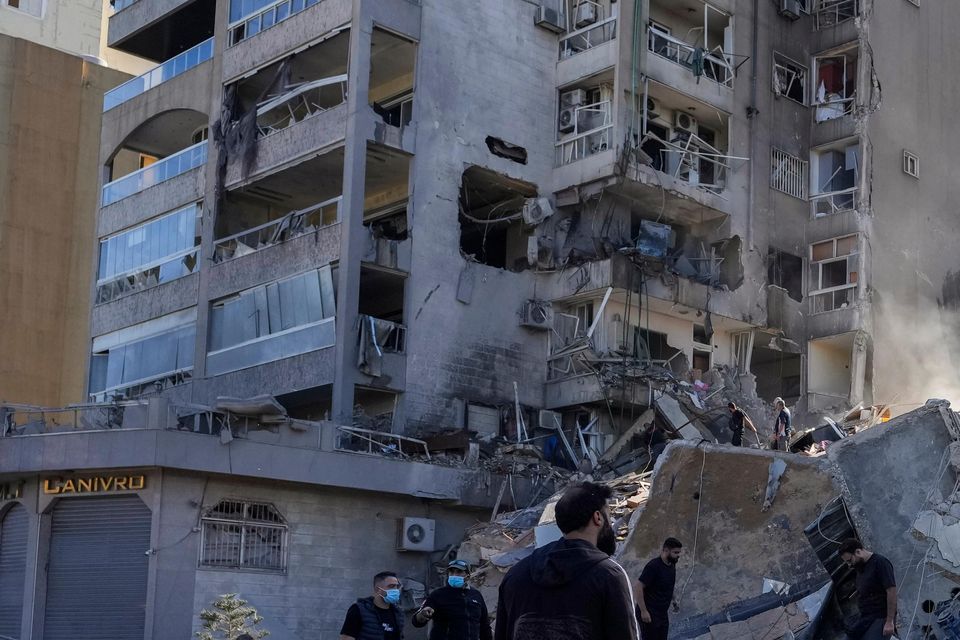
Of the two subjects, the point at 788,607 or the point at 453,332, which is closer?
the point at 788,607

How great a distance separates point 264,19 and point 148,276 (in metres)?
6.79

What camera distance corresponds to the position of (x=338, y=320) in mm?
28297

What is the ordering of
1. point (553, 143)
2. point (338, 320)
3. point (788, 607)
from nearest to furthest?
point (788, 607) → point (338, 320) → point (553, 143)

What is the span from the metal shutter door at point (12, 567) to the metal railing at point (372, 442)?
5.57m

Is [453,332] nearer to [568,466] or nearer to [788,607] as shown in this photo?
[568,466]

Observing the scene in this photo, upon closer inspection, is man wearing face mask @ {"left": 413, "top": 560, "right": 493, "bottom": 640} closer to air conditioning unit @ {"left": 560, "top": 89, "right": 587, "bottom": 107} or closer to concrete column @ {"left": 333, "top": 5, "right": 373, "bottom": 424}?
concrete column @ {"left": 333, "top": 5, "right": 373, "bottom": 424}

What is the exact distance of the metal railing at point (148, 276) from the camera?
3359cm

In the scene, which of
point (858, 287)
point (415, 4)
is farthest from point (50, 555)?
point (858, 287)

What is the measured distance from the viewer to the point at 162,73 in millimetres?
35656

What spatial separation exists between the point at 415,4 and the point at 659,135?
6810 millimetres

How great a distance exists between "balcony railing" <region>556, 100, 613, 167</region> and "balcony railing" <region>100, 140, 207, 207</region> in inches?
324

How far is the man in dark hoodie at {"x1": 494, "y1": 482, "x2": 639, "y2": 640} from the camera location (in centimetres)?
608

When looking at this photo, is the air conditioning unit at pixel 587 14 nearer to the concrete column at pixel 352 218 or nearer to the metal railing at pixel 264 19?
the concrete column at pixel 352 218

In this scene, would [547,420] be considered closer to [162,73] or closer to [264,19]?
[264,19]
